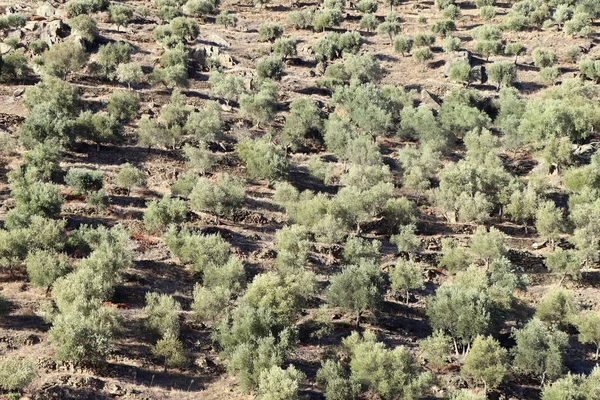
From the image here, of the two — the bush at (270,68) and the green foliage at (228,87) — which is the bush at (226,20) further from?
the green foliage at (228,87)

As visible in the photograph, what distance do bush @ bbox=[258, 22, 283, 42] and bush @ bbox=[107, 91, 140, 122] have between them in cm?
4949

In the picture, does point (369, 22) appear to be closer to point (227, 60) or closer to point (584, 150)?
point (227, 60)

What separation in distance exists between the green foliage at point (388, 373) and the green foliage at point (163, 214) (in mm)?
28530

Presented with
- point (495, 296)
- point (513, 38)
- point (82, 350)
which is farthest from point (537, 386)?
point (513, 38)

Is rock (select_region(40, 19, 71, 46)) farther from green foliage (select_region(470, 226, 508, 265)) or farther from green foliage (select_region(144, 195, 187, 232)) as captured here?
green foliage (select_region(470, 226, 508, 265))

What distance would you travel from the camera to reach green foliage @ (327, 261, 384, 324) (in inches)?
1996

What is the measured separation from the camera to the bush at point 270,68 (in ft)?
351

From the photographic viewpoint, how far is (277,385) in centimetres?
3906

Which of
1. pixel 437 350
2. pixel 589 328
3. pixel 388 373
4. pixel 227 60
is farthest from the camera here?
pixel 227 60

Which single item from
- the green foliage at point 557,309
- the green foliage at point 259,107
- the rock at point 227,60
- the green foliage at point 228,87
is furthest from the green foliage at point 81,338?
the rock at point 227,60

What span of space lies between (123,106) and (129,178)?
21.9 meters

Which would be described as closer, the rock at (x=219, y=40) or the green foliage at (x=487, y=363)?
the green foliage at (x=487, y=363)

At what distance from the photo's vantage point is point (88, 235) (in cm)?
5572

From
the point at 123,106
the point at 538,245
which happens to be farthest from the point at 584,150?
the point at 123,106
